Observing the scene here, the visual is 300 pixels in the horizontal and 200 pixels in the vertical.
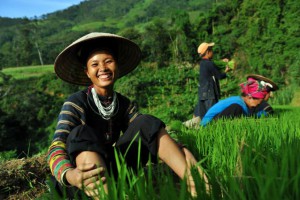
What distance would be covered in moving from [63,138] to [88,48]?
24.1 inches

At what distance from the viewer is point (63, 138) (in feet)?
5.61

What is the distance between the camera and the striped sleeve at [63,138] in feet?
4.99

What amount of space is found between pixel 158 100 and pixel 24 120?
14087 millimetres

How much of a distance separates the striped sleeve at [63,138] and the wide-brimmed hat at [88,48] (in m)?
0.36

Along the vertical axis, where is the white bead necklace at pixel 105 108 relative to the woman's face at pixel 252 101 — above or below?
above

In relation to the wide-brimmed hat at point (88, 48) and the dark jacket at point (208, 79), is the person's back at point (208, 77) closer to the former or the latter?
the dark jacket at point (208, 79)

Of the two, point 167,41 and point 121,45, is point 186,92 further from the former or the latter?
point 121,45

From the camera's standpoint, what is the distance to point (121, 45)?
227 centimetres

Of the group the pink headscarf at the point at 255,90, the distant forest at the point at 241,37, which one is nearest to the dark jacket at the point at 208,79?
the pink headscarf at the point at 255,90

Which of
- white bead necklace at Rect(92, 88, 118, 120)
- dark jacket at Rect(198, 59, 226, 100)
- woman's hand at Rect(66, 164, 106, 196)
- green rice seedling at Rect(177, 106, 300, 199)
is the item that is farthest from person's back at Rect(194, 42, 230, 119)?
woman's hand at Rect(66, 164, 106, 196)

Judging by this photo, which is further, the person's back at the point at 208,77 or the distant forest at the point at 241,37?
the distant forest at the point at 241,37

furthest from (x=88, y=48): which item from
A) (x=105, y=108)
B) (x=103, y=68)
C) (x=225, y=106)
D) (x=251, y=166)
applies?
(x=225, y=106)

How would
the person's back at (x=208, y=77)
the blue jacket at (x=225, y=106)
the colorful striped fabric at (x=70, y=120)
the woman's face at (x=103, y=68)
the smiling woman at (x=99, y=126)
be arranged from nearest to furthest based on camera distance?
the smiling woman at (x=99, y=126) < the colorful striped fabric at (x=70, y=120) < the woman's face at (x=103, y=68) < the blue jacket at (x=225, y=106) < the person's back at (x=208, y=77)

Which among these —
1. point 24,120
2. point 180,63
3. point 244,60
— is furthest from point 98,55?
point 24,120
